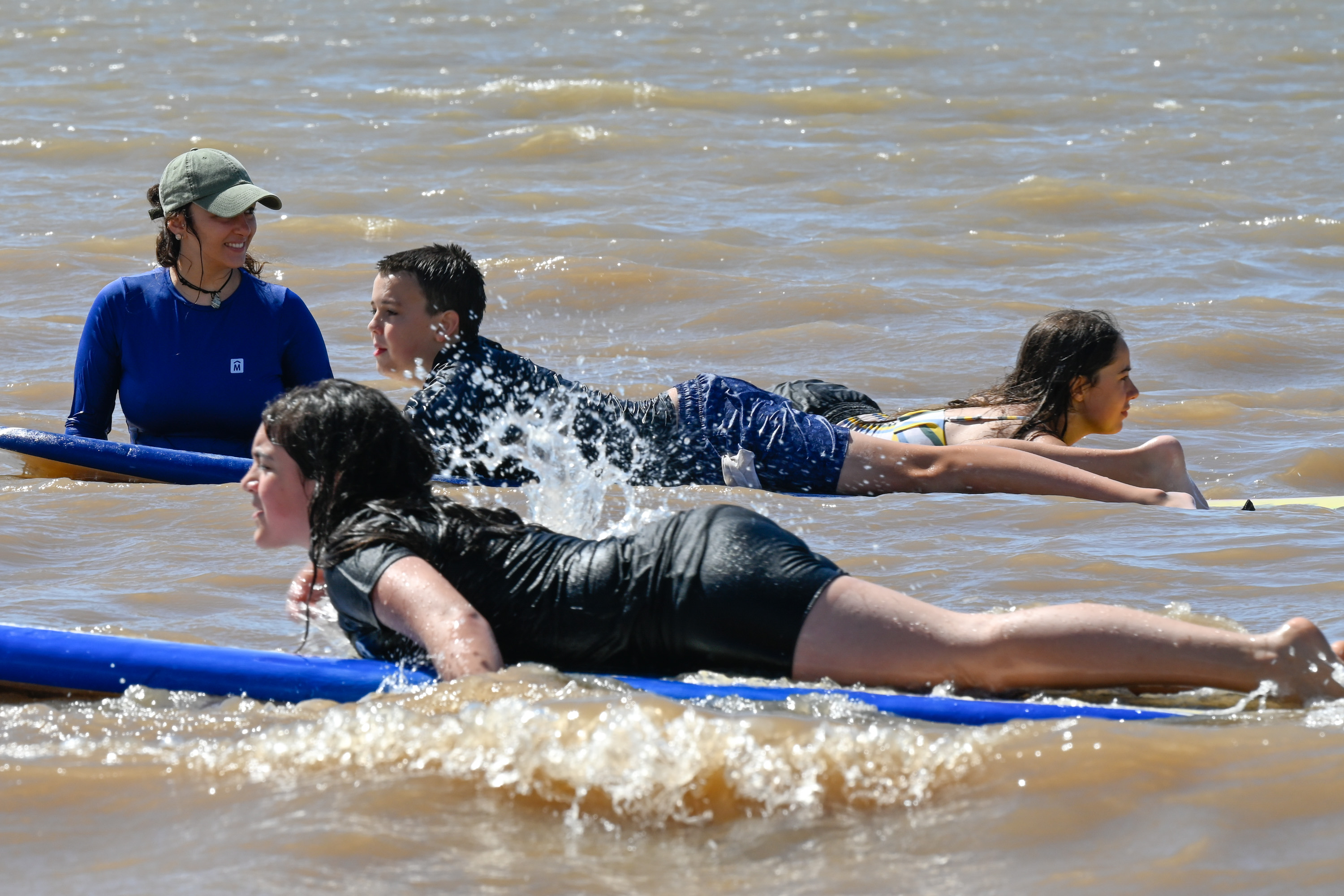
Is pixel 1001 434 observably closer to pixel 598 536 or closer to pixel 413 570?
pixel 598 536

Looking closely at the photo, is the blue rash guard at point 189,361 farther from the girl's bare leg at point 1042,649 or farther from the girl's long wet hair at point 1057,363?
the girl's bare leg at point 1042,649

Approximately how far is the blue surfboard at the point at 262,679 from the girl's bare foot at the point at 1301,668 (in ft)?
0.87

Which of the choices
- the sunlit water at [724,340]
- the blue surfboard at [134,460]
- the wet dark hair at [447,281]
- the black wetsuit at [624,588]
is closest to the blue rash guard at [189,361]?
the blue surfboard at [134,460]

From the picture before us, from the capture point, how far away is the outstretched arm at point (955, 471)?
594 cm

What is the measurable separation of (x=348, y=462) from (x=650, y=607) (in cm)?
78

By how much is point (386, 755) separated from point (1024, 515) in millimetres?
2908

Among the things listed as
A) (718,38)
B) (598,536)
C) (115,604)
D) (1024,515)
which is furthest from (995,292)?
(718,38)

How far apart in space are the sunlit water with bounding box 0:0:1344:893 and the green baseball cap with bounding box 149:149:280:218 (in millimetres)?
1046

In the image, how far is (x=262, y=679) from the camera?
382 centimetres

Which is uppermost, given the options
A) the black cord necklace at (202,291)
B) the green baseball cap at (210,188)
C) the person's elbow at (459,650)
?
A: the green baseball cap at (210,188)

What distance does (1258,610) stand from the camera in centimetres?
461

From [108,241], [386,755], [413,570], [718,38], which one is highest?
[718,38]

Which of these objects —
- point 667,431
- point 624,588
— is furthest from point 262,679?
point 667,431

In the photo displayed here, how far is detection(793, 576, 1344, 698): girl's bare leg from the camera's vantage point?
3641mm
